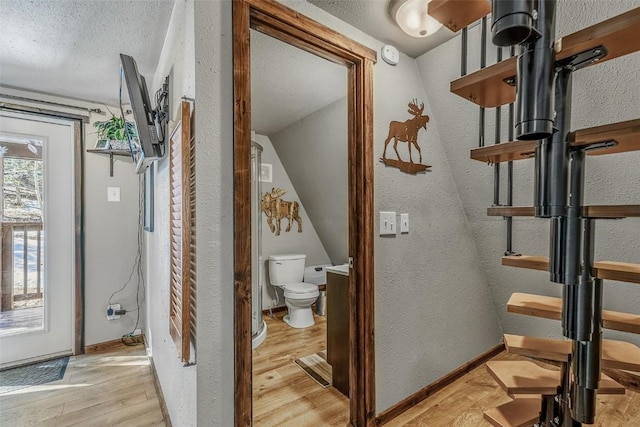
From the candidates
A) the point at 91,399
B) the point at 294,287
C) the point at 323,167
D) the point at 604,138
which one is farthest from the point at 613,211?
the point at 294,287

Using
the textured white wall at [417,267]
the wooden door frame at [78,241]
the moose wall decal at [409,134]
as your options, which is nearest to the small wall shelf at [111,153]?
the wooden door frame at [78,241]

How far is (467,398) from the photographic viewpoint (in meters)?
1.95

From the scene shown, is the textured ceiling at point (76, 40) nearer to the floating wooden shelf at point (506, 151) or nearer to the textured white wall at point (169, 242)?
the textured white wall at point (169, 242)

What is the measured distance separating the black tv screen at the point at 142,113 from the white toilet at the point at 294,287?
201 centimetres

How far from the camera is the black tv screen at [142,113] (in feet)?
4.90

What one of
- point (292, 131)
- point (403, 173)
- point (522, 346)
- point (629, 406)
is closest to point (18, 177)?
point (292, 131)

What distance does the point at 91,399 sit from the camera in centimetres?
201

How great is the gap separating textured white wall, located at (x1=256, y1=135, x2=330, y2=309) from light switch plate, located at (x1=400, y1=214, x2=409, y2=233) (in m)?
2.17

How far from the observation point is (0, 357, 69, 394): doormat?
220 centimetres

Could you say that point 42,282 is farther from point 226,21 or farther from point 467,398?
point 467,398

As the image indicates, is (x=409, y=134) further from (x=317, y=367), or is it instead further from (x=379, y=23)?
(x=317, y=367)

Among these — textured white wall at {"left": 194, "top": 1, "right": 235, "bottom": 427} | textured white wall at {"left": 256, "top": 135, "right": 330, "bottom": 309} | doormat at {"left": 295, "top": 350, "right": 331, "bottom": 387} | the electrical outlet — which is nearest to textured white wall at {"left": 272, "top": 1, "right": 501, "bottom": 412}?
textured white wall at {"left": 194, "top": 1, "right": 235, "bottom": 427}

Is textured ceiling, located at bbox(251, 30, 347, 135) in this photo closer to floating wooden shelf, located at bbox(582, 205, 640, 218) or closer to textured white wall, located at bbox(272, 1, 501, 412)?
textured white wall, located at bbox(272, 1, 501, 412)

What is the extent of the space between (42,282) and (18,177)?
34.3 inches
